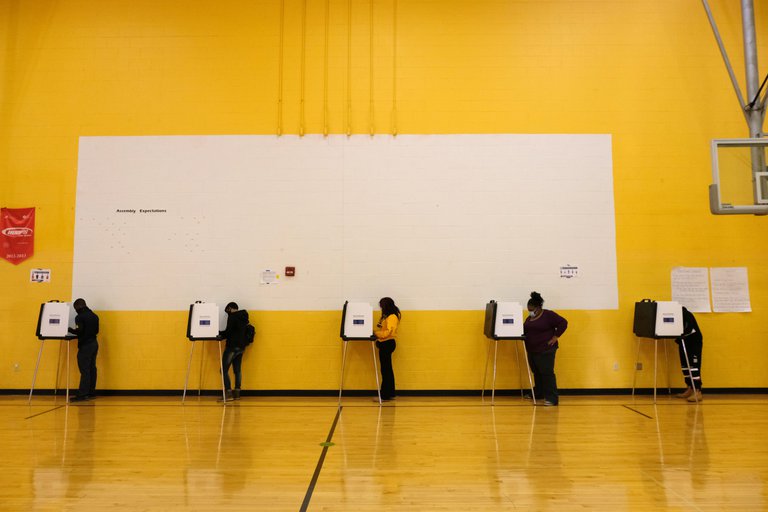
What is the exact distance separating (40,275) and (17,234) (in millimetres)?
657

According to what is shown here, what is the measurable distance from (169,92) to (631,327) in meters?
7.05

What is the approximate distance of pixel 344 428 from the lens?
5090 millimetres

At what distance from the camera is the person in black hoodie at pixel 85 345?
6664mm

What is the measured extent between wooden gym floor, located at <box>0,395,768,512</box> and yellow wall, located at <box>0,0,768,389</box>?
4.63ft

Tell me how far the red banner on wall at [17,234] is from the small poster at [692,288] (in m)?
8.67

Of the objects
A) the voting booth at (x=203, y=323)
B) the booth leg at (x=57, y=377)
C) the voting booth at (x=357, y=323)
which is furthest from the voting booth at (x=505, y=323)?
the booth leg at (x=57, y=377)

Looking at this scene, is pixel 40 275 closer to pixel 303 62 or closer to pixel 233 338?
pixel 233 338

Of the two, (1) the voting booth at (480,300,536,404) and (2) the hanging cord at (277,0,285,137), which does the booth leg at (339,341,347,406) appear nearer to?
(1) the voting booth at (480,300,536,404)

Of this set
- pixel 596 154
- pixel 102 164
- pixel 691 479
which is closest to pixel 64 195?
pixel 102 164

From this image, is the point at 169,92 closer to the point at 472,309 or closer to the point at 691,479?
the point at 472,309

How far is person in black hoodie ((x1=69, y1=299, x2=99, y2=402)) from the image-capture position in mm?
6664

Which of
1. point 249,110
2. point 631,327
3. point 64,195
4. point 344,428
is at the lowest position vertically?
point 344,428

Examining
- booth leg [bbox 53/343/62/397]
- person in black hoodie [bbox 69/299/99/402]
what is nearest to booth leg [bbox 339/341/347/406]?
person in black hoodie [bbox 69/299/99/402]

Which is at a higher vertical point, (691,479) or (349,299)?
(349,299)
